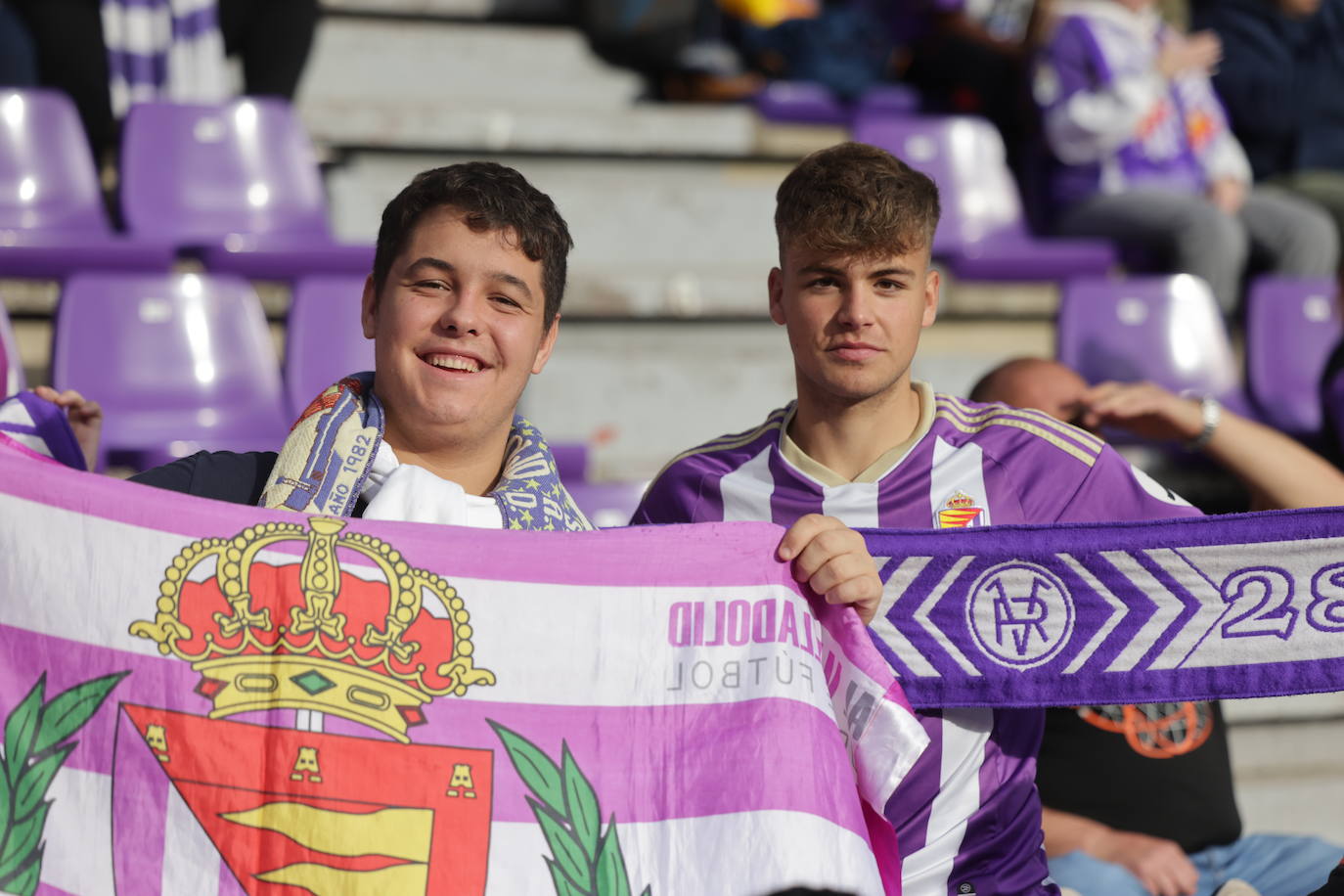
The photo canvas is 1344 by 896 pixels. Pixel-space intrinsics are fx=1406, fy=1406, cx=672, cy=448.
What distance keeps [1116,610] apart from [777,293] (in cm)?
77

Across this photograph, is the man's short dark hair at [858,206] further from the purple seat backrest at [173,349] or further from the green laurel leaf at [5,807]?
the purple seat backrest at [173,349]

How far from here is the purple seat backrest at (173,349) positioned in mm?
4098

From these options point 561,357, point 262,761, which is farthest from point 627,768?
point 561,357

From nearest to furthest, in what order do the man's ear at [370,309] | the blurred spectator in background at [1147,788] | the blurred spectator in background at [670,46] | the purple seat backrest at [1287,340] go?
the man's ear at [370,309], the blurred spectator in background at [1147,788], the purple seat backrest at [1287,340], the blurred spectator in background at [670,46]

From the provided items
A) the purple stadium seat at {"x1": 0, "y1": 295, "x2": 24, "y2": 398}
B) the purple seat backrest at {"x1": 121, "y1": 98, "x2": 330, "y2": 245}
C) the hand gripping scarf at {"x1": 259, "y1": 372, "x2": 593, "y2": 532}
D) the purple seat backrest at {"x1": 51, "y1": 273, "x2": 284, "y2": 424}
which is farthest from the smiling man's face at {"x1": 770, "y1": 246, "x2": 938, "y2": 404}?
the purple seat backrest at {"x1": 121, "y1": 98, "x2": 330, "y2": 245}

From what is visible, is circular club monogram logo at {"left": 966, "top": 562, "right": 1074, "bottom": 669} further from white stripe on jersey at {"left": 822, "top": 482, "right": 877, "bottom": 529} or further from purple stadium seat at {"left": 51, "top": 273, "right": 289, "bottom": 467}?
purple stadium seat at {"left": 51, "top": 273, "right": 289, "bottom": 467}

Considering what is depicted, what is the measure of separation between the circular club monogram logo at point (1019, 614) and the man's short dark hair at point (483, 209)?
81 cm

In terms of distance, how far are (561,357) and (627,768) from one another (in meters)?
3.08

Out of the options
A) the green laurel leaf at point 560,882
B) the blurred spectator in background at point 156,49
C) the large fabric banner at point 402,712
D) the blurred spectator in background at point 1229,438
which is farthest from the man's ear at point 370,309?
the blurred spectator in background at point 156,49

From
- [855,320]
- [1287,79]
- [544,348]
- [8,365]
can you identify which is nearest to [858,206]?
[855,320]

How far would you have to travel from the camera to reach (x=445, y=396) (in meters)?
1.99

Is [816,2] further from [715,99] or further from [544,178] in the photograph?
[544,178]

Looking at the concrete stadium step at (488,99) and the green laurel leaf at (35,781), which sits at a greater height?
the concrete stadium step at (488,99)

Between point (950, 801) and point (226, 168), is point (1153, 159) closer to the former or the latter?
point (226, 168)
